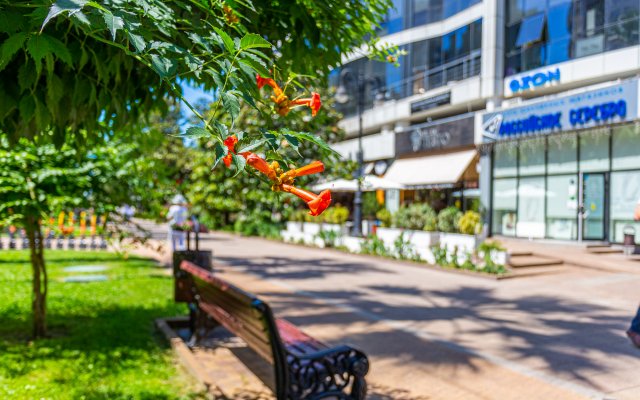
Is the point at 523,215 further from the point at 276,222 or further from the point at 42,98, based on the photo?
the point at 42,98

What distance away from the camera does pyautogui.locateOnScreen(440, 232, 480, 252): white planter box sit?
1653 cm

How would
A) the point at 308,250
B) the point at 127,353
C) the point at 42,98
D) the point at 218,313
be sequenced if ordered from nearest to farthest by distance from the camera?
the point at 42,98 < the point at 218,313 < the point at 127,353 < the point at 308,250

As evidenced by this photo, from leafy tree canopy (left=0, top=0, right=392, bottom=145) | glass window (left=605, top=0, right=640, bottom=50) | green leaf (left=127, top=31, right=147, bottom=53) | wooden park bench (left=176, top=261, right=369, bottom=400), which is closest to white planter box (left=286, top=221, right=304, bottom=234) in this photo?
glass window (left=605, top=0, right=640, bottom=50)

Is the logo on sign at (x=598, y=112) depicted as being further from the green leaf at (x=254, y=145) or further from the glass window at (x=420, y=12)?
the green leaf at (x=254, y=145)

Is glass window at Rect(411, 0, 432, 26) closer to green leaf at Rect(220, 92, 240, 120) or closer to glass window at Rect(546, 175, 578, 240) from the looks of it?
glass window at Rect(546, 175, 578, 240)

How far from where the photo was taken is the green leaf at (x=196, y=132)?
156 centimetres

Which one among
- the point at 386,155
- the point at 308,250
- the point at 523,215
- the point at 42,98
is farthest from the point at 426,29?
the point at 42,98

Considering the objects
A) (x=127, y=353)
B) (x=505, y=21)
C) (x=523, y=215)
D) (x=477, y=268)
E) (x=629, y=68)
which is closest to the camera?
(x=127, y=353)

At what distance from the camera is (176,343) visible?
612 centimetres

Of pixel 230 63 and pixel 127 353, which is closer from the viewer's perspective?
pixel 230 63

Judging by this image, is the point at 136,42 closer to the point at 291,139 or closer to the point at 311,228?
the point at 291,139

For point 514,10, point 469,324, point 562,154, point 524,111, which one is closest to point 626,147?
point 562,154

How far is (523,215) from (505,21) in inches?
358

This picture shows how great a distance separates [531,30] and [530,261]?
12161mm
